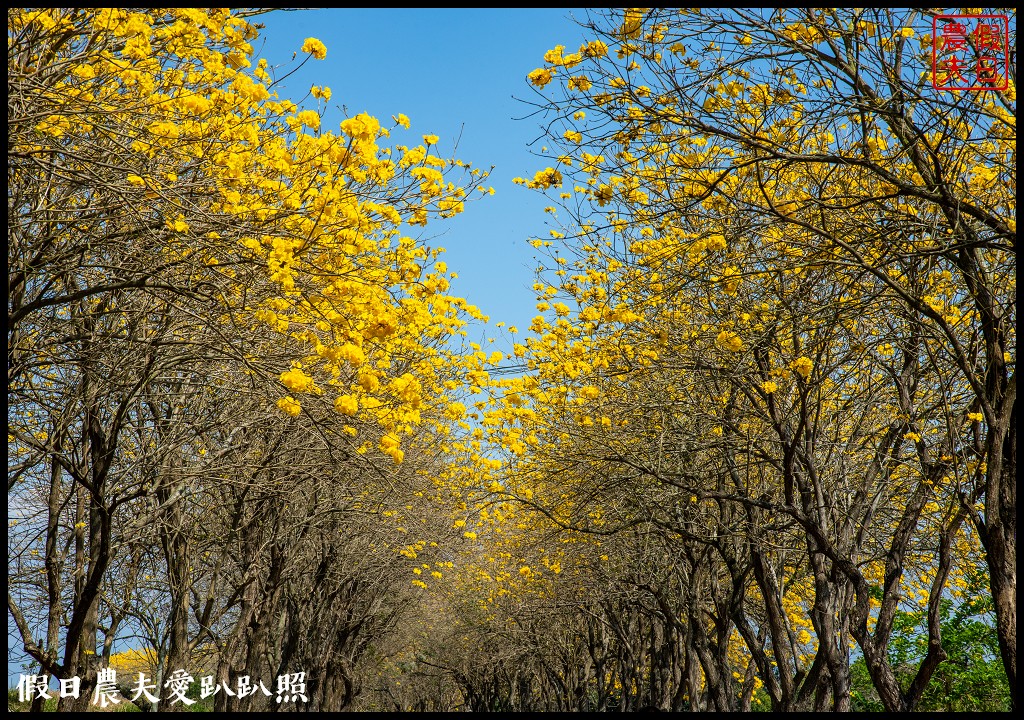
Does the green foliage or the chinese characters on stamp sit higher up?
the chinese characters on stamp

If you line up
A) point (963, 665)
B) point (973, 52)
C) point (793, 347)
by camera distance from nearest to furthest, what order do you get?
point (973, 52), point (793, 347), point (963, 665)

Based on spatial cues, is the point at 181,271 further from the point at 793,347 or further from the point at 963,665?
the point at 963,665

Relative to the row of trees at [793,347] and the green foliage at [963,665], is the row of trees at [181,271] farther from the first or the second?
the green foliage at [963,665]

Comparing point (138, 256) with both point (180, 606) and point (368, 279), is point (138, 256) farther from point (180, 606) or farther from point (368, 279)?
point (180, 606)

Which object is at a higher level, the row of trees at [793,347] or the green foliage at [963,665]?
the row of trees at [793,347]

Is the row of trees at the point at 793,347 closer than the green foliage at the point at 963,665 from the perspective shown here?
Yes

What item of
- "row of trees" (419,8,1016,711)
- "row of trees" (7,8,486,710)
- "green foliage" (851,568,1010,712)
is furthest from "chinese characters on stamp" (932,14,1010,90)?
"green foliage" (851,568,1010,712)

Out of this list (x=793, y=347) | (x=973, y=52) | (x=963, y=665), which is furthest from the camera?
(x=963, y=665)

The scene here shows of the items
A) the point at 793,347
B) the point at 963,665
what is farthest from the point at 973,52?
the point at 963,665

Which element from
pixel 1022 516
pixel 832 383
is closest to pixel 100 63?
pixel 1022 516

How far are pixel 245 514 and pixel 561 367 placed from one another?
6592 mm

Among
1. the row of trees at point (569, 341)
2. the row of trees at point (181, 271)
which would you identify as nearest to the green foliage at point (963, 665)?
the row of trees at point (569, 341)

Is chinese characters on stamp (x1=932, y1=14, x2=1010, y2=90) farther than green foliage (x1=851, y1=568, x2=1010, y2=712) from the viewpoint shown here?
No

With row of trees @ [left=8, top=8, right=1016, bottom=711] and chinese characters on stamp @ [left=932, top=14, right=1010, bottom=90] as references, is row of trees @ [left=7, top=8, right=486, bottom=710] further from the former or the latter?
chinese characters on stamp @ [left=932, top=14, right=1010, bottom=90]
